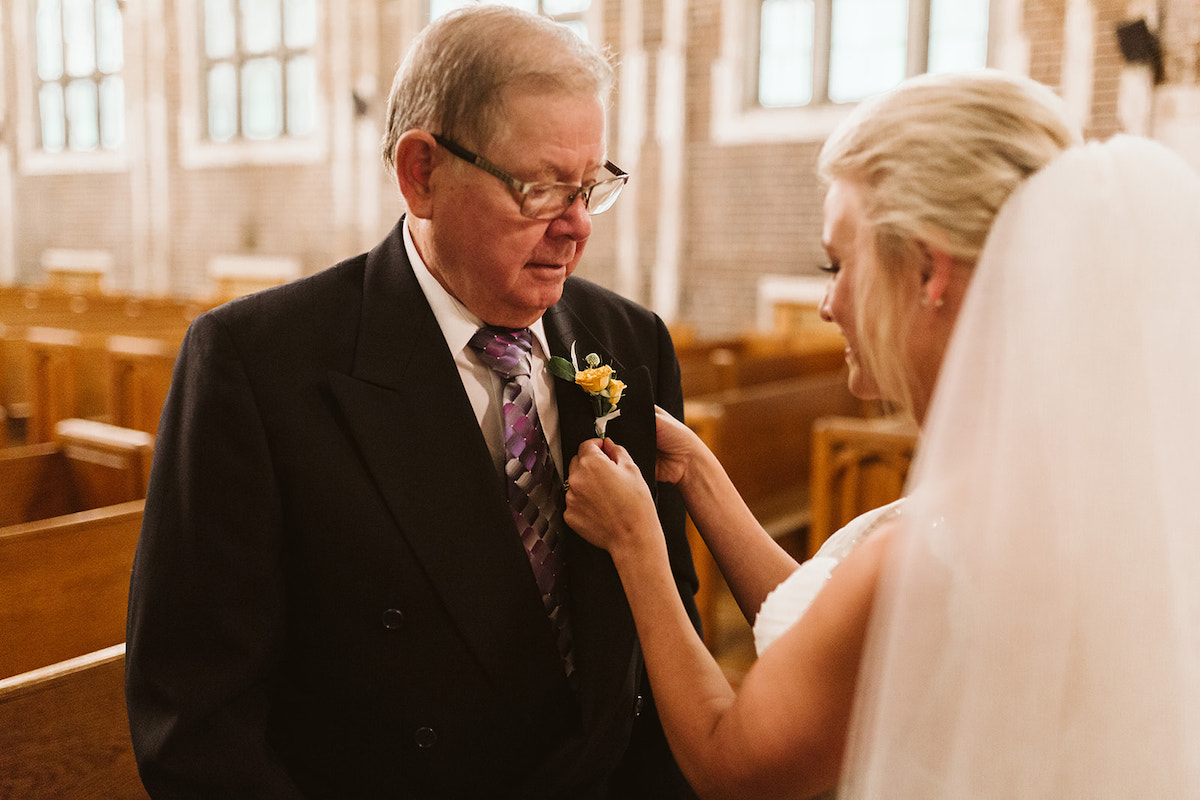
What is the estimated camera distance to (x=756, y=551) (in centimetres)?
166

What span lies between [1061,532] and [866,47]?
740 centimetres

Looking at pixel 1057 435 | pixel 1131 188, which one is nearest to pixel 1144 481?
pixel 1057 435

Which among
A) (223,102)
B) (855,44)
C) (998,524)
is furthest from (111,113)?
(998,524)

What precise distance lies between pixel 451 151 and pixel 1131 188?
85 cm

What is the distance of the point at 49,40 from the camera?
13.3 meters

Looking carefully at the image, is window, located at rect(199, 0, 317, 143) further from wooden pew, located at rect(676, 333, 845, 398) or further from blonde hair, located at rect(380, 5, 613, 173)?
blonde hair, located at rect(380, 5, 613, 173)

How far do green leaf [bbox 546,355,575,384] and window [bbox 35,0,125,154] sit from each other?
12720 millimetres

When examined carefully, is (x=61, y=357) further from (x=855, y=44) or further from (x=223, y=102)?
(x=223, y=102)

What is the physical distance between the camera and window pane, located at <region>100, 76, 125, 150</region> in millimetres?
12562

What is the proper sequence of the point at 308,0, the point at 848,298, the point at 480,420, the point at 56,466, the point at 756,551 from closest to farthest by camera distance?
the point at 848,298, the point at 480,420, the point at 756,551, the point at 56,466, the point at 308,0

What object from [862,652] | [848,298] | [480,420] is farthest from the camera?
[480,420]

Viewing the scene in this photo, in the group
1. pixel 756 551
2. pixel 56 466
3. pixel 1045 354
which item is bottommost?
pixel 56 466

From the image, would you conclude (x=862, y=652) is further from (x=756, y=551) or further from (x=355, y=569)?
(x=355, y=569)

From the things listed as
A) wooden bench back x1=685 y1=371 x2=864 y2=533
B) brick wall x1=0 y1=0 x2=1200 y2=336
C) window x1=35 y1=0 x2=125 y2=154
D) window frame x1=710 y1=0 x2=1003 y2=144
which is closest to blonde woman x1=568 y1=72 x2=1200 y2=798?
wooden bench back x1=685 y1=371 x2=864 y2=533
